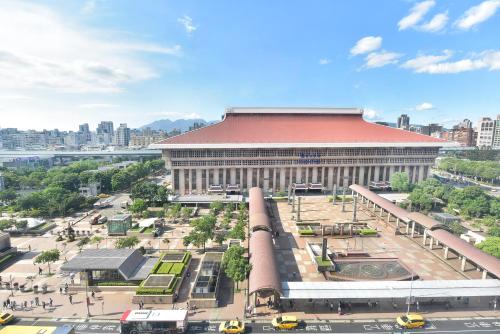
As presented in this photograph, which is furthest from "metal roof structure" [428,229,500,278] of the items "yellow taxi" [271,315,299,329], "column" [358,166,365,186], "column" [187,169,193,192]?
"column" [187,169,193,192]

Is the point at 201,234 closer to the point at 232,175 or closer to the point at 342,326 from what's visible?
the point at 342,326

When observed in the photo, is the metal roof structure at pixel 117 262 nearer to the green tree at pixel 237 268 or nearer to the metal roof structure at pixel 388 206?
the green tree at pixel 237 268

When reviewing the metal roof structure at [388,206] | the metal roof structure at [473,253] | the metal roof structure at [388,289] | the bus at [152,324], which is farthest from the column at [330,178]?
the bus at [152,324]

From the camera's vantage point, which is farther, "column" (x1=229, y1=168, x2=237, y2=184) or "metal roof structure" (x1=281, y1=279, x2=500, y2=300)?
"column" (x1=229, y1=168, x2=237, y2=184)

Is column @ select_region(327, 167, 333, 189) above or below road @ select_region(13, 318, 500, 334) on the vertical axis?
above

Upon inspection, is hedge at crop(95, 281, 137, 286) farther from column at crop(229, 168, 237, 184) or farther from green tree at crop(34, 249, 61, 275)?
column at crop(229, 168, 237, 184)
